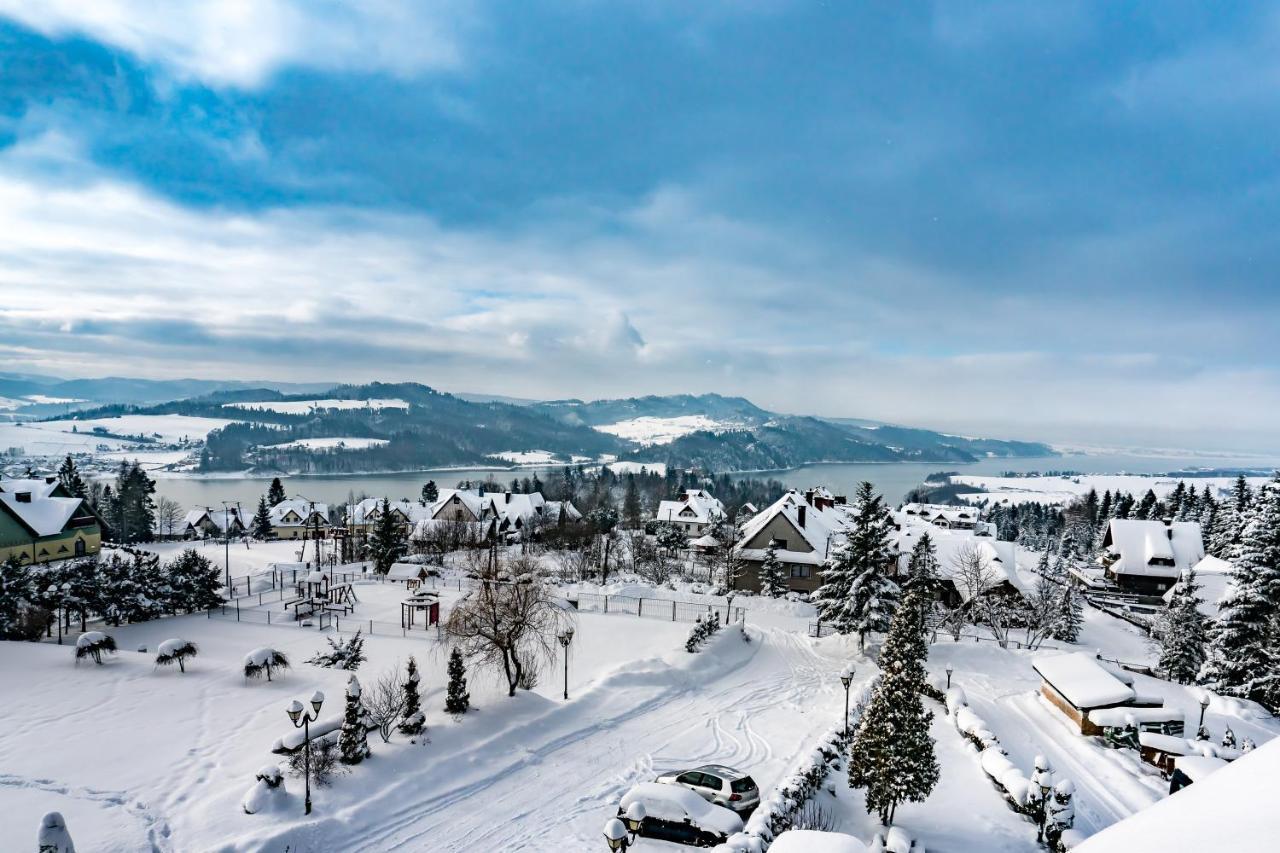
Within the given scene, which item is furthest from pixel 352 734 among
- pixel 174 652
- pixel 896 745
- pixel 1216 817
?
pixel 1216 817

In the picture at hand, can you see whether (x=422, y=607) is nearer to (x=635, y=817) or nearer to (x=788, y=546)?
(x=635, y=817)

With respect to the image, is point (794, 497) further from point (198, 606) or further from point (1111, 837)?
point (1111, 837)

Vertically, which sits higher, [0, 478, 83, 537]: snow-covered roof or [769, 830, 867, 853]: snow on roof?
[769, 830, 867, 853]: snow on roof

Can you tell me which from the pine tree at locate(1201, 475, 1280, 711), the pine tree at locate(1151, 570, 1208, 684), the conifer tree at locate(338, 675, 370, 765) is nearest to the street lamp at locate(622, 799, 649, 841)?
the conifer tree at locate(338, 675, 370, 765)

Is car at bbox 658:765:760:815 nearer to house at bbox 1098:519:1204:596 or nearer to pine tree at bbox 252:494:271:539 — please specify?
house at bbox 1098:519:1204:596

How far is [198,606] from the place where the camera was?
28.5 m

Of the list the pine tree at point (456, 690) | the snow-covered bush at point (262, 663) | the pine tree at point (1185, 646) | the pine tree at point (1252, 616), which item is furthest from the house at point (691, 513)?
the pine tree at point (456, 690)

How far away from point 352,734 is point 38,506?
4937 centimetres

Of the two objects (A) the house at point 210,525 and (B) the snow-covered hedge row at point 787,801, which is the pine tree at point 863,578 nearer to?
(B) the snow-covered hedge row at point 787,801

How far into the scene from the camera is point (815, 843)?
22.3 feet

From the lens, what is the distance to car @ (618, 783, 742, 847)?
1175 cm

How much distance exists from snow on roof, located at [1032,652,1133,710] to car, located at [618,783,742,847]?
1237cm

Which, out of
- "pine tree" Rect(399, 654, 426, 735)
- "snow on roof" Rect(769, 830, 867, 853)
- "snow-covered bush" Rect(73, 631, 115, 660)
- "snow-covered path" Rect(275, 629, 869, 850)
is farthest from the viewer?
"snow-covered bush" Rect(73, 631, 115, 660)

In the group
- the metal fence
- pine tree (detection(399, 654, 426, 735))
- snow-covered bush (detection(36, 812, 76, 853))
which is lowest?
the metal fence
